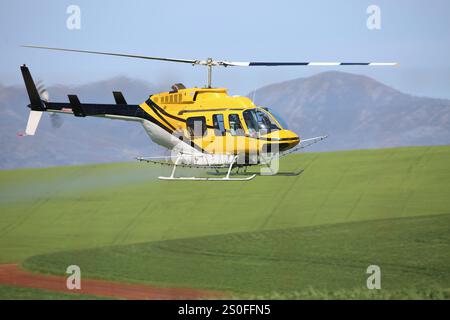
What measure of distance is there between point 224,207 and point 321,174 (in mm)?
9812

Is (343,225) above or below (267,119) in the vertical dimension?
below

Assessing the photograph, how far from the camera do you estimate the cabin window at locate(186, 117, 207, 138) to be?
3619 centimetres

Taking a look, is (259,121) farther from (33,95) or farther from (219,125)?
(33,95)

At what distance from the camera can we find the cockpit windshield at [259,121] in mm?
35312

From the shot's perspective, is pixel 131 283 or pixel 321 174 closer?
pixel 131 283

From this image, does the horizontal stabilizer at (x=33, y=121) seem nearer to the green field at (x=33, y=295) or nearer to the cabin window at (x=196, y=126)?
the green field at (x=33, y=295)

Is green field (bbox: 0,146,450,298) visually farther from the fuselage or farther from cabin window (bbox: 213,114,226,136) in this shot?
cabin window (bbox: 213,114,226,136)

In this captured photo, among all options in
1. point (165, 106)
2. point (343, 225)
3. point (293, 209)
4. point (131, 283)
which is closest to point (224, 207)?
point (293, 209)

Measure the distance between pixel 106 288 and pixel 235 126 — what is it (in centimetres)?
1010

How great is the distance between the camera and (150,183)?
66.2m

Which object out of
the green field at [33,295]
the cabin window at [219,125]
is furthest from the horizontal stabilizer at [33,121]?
the cabin window at [219,125]

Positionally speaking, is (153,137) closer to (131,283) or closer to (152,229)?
(131,283)

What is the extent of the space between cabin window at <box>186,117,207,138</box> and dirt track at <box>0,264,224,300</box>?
280 inches

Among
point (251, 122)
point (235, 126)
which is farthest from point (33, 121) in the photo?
point (251, 122)
